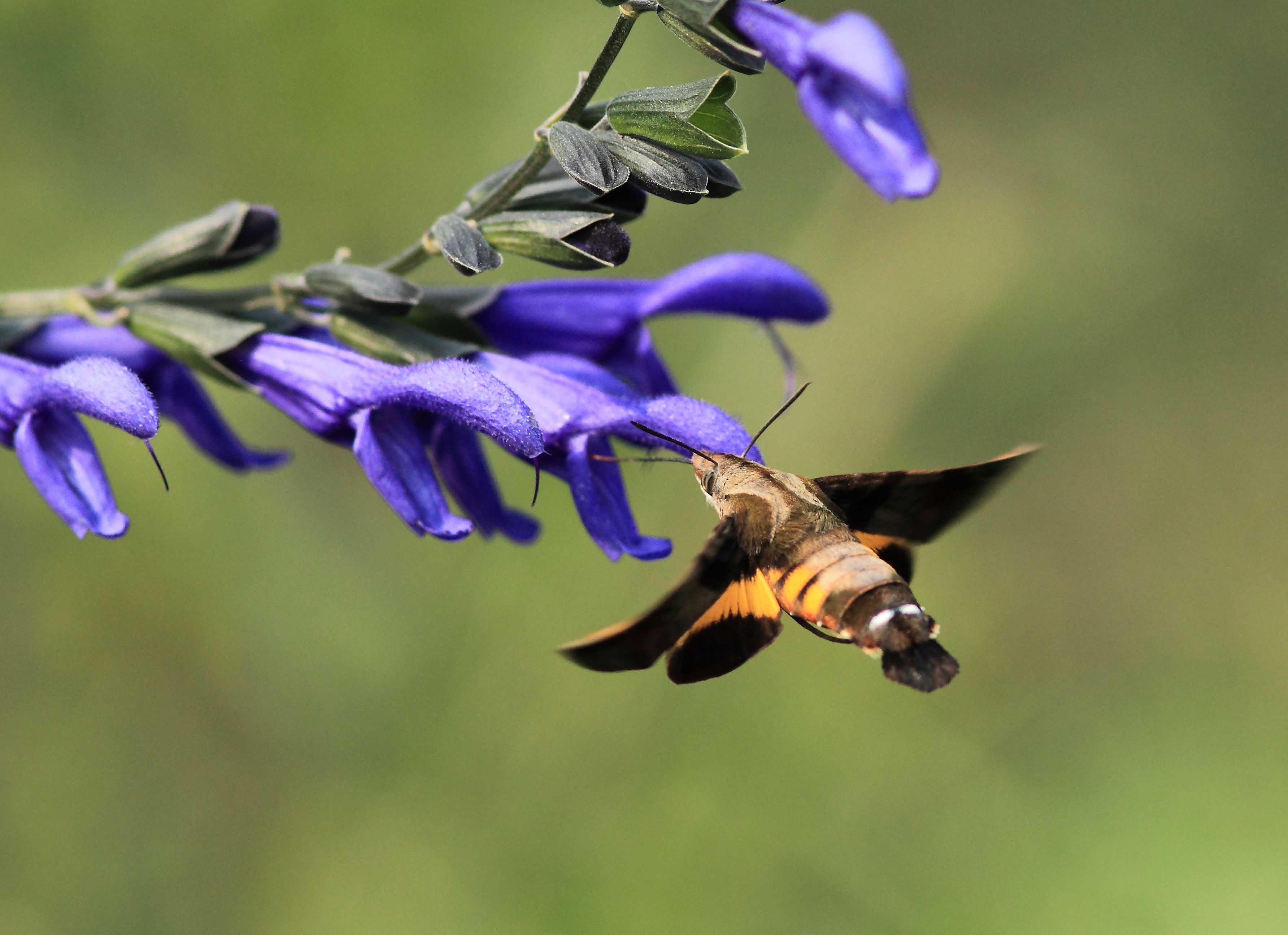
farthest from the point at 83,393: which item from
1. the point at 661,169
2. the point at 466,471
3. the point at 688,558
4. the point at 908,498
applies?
the point at 688,558

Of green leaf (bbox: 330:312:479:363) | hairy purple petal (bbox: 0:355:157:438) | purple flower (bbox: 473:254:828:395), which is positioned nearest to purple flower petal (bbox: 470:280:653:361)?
purple flower (bbox: 473:254:828:395)

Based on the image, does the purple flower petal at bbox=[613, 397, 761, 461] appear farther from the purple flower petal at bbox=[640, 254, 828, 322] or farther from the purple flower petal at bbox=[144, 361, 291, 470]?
the purple flower petal at bbox=[144, 361, 291, 470]

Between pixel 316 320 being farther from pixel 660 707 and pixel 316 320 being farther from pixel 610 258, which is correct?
pixel 660 707

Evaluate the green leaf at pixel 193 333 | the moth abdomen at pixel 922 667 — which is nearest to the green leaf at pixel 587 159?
the green leaf at pixel 193 333

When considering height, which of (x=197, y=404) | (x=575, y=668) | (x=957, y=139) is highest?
(x=957, y=139)

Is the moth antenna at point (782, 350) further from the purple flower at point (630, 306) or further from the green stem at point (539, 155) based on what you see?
the green stem at point (539, 155)

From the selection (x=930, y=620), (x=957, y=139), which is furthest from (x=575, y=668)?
(x=957, y=139)
